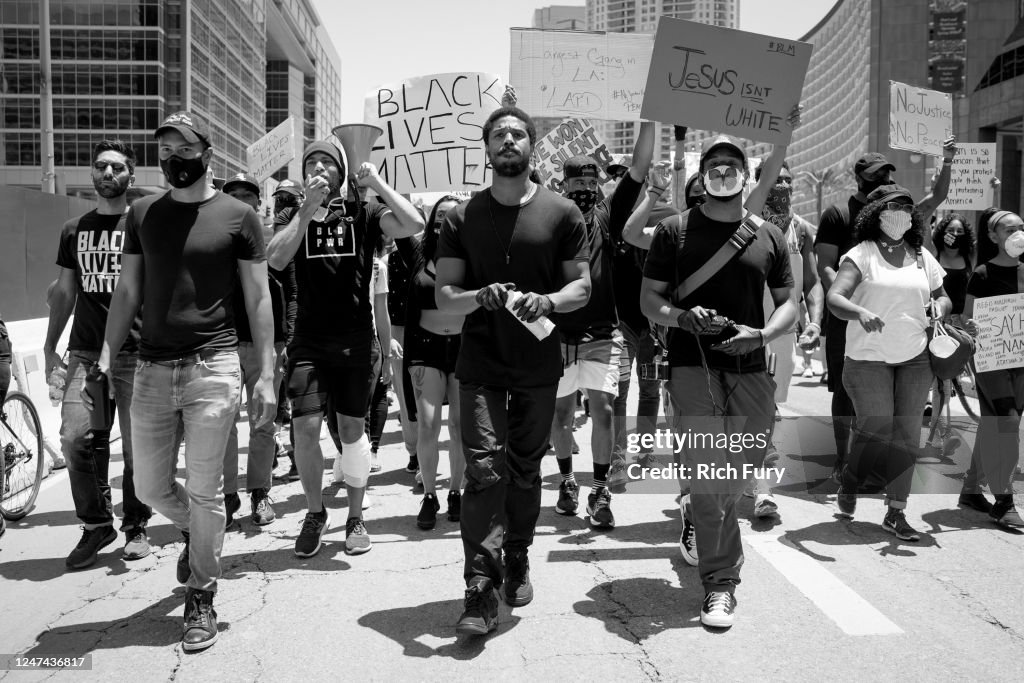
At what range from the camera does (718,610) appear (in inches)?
158

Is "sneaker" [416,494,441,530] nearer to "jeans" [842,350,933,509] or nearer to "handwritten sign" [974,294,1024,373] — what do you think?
"jeans" [842,350,933,509]

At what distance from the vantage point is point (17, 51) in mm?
83188

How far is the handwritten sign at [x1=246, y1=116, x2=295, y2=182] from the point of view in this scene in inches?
482

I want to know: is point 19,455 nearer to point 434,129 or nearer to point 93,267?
point 93,267

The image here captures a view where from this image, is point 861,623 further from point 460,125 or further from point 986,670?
point 460,125

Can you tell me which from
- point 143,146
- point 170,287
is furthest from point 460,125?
point 143,146

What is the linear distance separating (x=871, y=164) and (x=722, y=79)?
70.2 inches

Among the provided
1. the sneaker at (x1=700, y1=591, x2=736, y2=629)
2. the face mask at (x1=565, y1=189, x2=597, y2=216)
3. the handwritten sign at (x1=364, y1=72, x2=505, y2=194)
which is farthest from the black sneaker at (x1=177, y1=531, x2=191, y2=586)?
the handwritten sign at (x1=364, y1=72, x2=505, y2=194)

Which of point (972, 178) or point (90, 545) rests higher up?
point (972, 178)

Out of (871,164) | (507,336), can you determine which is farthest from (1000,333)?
(507,336)

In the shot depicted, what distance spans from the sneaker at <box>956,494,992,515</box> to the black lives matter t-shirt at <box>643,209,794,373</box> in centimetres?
279

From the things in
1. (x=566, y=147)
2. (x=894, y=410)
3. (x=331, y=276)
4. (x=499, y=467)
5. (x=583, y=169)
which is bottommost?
(x=499, y=467)

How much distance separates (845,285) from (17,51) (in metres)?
95.2

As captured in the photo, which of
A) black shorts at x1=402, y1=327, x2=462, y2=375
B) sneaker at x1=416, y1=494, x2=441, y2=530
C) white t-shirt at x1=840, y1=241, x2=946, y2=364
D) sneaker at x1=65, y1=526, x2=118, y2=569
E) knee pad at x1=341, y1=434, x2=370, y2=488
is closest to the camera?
sneaker at x1=65, y1=526, x2=118, y2=569
